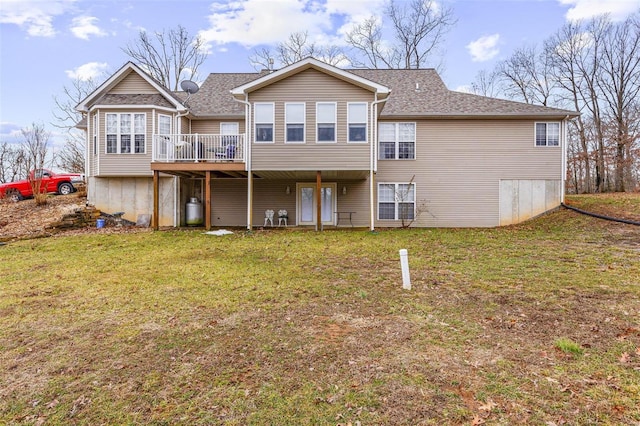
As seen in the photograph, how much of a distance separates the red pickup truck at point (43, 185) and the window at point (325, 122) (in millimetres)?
13179

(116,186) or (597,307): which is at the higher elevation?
(116,186)

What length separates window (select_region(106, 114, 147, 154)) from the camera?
13.5 meters

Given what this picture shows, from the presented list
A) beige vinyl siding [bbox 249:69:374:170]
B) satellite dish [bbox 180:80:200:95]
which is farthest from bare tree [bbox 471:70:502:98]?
satellite dish [bbox 180:80:200:95]

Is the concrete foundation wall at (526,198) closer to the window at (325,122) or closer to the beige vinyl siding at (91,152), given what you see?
the window at (325,122)

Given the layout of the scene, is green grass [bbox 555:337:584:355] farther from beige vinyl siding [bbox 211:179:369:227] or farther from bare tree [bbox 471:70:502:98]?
bare tree [bbox 471:70:502:98]

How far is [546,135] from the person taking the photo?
46.2ft

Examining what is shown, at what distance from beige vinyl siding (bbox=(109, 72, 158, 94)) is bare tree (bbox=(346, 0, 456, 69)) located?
18566 millimetres

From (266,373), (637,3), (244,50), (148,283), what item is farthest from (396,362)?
(637,3)

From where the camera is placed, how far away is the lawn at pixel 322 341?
2660mm

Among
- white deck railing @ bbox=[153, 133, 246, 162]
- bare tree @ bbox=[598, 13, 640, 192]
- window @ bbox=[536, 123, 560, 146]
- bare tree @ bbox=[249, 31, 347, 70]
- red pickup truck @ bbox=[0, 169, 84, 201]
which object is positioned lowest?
red pickup truck @ bbox=[0, 169, 84, 201]

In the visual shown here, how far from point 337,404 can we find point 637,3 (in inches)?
1341

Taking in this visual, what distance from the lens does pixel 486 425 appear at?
2.42m

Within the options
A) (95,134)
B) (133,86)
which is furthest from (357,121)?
(95,134)

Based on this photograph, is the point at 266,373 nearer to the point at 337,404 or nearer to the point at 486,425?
the point at 337,404
